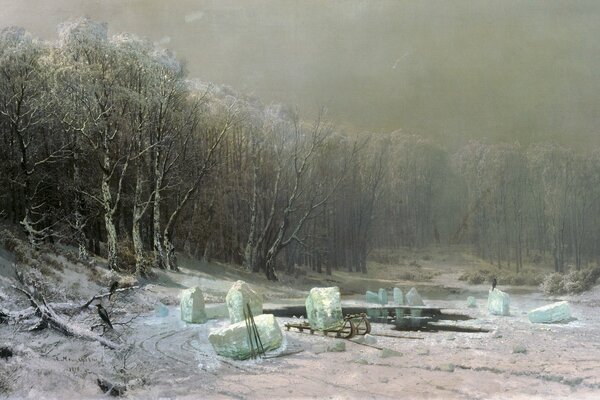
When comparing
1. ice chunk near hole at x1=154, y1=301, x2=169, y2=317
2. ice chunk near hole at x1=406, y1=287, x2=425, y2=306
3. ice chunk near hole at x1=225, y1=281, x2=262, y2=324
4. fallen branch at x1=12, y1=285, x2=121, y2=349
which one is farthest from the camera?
ice chunk near hole at x1=406, y1=287, x2=425, y2=306

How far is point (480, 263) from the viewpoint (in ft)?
19.5

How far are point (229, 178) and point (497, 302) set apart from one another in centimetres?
298

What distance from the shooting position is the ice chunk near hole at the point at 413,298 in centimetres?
599

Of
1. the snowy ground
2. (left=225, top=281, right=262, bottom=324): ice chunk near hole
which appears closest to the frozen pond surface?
the snowy ground

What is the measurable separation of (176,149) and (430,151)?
102 inches

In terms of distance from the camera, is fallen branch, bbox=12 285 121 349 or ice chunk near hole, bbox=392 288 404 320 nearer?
fallen branch, bbox=12 285 121 349

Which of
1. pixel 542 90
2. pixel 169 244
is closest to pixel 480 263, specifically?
pixel 542 90

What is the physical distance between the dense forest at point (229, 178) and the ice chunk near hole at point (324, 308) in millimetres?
349

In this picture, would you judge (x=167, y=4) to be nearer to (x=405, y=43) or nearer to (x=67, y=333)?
(x=405, y=43)

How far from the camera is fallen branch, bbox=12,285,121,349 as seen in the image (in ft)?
16.7

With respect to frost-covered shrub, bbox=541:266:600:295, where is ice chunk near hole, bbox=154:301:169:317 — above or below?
below

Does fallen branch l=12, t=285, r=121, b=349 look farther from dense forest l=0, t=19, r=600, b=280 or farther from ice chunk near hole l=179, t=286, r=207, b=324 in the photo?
ice chunk near hole l=179, t=286, r=207, b=324

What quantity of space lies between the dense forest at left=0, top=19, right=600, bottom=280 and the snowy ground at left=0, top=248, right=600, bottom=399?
81 centimetres

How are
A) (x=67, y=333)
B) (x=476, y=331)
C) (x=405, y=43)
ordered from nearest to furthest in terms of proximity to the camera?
(x=67, y=333) < (x=476, y=331) < (x=405, y=43)
